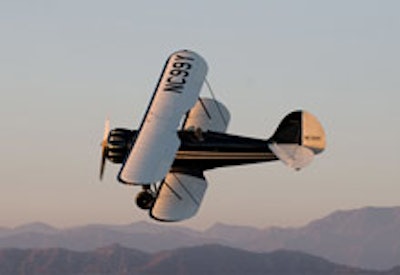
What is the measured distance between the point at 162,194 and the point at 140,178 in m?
4.47

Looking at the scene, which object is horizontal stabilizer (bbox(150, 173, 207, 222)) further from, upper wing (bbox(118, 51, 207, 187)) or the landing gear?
upper wing (bbox(118, 51, 207, 187))

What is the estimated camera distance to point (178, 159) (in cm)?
3559

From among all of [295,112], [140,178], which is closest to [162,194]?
[140,178]

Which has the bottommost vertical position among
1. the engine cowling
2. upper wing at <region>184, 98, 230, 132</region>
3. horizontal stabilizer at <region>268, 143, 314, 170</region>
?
the engine cowling

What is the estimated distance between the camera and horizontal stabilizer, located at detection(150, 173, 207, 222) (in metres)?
33.1

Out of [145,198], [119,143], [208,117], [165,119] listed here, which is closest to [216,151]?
[165,119]

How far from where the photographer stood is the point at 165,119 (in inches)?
1378

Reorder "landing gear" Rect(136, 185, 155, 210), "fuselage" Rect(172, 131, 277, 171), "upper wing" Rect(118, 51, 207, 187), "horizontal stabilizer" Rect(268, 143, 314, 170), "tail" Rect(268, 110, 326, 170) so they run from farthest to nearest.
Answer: "tail" Rect(268, 110, 326, 170) < "fuselage" Rect(172, 131, 277, 171) < "landing gear" Rect(136, 185, 155, 210) < "horizontal stabilizer" Rect(268, 143, 314, 170) < "upper wing" Rect(118, 51, 207, 187)

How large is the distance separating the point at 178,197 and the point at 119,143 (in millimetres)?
3635

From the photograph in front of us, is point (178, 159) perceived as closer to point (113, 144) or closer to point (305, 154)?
point (113, 144)

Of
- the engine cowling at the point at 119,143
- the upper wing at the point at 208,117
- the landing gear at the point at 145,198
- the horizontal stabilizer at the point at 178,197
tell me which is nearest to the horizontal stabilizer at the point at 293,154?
the horizontal stabilizer at the point at 178,197

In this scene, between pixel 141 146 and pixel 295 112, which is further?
pixel 295 112

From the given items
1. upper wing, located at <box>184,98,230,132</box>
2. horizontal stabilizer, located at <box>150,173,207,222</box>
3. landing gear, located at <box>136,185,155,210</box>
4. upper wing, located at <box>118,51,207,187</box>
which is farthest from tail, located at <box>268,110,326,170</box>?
landing gear, located at <box>136,185,155,210</box>

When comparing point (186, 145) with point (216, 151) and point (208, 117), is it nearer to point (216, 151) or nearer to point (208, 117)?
point (216, 151)
